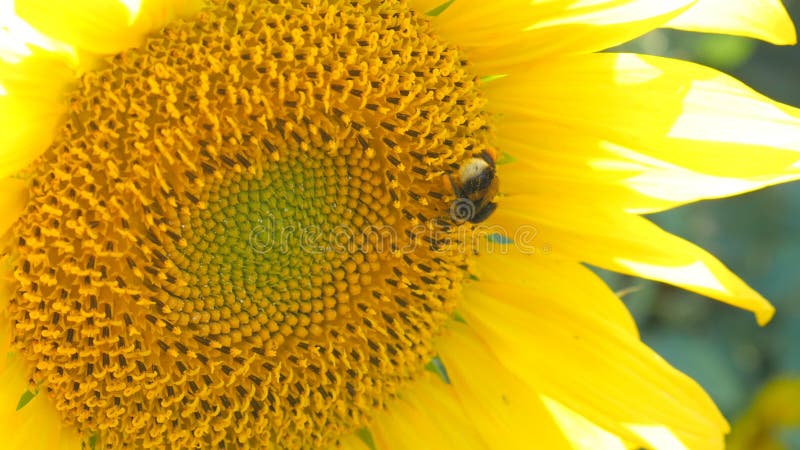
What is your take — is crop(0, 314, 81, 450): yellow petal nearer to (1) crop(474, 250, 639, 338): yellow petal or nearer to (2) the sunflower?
(2) the sunflower

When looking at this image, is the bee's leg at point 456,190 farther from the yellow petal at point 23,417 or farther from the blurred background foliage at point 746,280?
the blurred background foliage at point 746,280

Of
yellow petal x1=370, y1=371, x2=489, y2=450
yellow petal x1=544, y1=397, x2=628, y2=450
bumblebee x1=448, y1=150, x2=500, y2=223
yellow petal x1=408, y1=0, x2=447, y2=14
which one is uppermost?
yellow petal x1=408, y1=0, x2=447, y2=14

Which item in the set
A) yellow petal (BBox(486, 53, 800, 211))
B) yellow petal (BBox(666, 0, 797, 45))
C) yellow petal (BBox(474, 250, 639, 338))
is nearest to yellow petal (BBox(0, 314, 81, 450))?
yellow petal (BBox(474, 250, 639, 338))

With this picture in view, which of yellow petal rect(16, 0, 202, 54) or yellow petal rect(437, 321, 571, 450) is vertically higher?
yellow petal rect(16, 0, 202, 54)

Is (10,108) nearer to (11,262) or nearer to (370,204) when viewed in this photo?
(11,262)

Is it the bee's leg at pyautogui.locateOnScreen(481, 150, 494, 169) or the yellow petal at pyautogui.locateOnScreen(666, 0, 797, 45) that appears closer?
the yellow petal at pyautogui.locateOnScreen(666, 0, 797, 45)

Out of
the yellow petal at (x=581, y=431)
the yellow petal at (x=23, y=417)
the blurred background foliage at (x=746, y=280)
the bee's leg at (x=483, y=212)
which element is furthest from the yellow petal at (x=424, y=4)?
the blurred background foliage at (x=746, y=280)

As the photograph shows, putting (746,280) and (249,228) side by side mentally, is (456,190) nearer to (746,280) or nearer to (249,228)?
(249,228)
